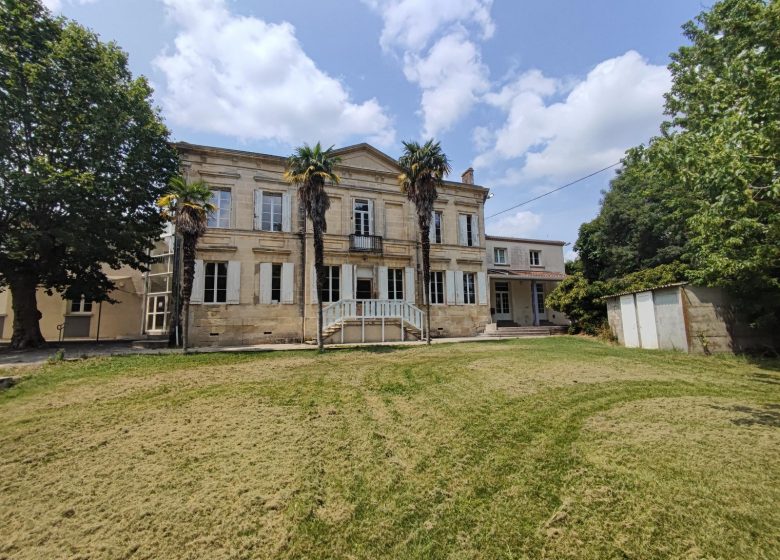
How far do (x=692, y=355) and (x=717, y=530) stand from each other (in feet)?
32.9

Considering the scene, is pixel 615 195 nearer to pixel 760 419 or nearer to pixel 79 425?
pixel 760 419

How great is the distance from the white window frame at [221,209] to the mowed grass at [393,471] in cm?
942

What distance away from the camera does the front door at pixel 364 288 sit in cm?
1691

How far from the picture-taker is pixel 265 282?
15.0 metres

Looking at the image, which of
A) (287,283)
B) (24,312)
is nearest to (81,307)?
(24,312)

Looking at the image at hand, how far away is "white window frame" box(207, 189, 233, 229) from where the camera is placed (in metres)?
14.9

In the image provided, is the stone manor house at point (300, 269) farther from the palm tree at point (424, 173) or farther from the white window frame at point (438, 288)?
the palm tree at point (424, 173)

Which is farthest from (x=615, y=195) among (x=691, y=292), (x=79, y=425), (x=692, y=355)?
(x=79, y=425)

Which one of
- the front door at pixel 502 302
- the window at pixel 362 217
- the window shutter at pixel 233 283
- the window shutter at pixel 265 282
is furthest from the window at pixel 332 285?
the front door at pixel 502 302

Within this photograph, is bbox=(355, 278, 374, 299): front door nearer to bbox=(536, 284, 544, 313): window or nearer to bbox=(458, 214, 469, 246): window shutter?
bbox=(458, 214, 469, 246): window shutter

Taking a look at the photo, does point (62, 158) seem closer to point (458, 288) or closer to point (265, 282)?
point (265, 282)

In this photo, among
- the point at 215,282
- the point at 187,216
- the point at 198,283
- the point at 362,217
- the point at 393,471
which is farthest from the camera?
the point at 362,217

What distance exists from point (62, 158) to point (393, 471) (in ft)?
50.0

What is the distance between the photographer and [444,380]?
7.07 m
